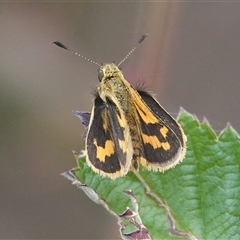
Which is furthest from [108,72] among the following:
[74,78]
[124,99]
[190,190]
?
[74,78]

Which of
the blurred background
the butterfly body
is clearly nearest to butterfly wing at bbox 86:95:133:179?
the butterfly body

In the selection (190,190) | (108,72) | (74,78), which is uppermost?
(74,78)

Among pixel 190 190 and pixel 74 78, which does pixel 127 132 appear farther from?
pixel 74 78

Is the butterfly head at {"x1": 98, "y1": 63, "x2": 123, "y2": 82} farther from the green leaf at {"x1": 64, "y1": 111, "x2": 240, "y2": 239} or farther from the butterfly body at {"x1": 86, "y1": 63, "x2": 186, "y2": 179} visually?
the green leaf at {"x1": 64, "y1": 111, "x2": 240, "y2": 239}

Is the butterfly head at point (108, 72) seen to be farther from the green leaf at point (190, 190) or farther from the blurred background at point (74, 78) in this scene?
the blurred background at point (74, 78)

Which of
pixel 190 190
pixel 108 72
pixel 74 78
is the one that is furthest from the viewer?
pixel 74 78

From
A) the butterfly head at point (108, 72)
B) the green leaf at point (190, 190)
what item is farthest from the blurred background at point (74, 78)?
the green leaf at point (190, 190)

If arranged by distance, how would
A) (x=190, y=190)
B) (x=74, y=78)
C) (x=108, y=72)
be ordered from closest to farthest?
(x=190, y=190)
(x=108, y=72)
(x=74, y=78)

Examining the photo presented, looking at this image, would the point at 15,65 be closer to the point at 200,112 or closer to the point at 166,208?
the point at 200,112
